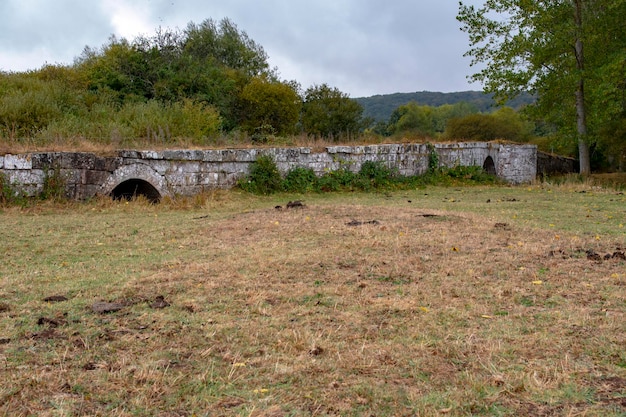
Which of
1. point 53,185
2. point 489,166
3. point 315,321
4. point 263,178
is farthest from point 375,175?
point 315,321

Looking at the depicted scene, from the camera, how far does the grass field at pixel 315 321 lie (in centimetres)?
296

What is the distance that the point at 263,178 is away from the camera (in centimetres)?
1470

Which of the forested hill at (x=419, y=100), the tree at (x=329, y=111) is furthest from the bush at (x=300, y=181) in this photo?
the forested hill at (x=419, y=100)

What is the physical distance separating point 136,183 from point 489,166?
13120mm

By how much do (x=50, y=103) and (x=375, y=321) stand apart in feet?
50.0

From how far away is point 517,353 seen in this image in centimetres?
356

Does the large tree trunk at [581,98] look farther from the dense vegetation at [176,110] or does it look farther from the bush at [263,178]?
the bush at [263,178]

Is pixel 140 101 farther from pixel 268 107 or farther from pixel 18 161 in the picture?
pixel 268 107

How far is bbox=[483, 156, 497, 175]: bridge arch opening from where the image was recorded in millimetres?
21094

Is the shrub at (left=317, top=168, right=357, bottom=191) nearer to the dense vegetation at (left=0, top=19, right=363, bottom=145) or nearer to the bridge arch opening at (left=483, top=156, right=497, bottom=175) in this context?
the dense vegetation at (left=0, top=19, right=363, bottom=145)

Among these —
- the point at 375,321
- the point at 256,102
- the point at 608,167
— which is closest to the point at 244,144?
the point at 375,321

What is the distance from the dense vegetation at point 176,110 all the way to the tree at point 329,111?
76 millimetres

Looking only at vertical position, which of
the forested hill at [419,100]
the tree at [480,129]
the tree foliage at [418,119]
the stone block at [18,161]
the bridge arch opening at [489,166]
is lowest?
the bridge arch opening at [489,166]

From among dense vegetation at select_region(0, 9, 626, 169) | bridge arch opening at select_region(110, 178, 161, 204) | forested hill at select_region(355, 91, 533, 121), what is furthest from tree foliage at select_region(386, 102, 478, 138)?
bridge arch opening at select_region(110, 178, 161, 204)
